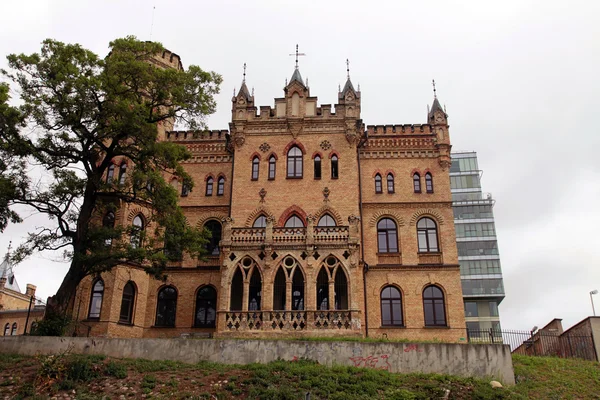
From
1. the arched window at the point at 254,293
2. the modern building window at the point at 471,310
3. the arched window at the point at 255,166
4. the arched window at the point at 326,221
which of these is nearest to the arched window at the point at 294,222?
the arched window at the point at 326,221

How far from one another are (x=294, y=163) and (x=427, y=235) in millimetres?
8632

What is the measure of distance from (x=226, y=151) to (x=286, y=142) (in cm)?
390

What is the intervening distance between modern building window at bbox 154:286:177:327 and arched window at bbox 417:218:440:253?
46.2 feet

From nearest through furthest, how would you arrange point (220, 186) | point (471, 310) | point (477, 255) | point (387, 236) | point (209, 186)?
point (387, 236) → point (220, 186) → point (209, 186) → point (471, 310) → point (477, 255)

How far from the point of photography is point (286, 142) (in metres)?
32.2

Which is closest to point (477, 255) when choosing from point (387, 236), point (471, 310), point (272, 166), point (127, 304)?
point (471, 310)

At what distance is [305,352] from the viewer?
20828mm

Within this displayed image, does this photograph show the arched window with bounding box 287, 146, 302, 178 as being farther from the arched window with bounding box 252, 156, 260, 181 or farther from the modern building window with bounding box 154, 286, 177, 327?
the modern building window with bounding box 154, 286, 177, 327

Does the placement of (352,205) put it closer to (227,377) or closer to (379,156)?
(379,156)

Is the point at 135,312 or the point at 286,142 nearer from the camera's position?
the point at 135,312

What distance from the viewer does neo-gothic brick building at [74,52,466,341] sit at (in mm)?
26984

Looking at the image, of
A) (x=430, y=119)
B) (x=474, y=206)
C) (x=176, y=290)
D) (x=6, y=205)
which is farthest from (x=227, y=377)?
(x=474, y=206)

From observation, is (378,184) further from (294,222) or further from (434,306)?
(434,306)

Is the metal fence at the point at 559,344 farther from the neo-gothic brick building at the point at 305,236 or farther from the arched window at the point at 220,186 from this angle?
the arched window at the point at 220,186
